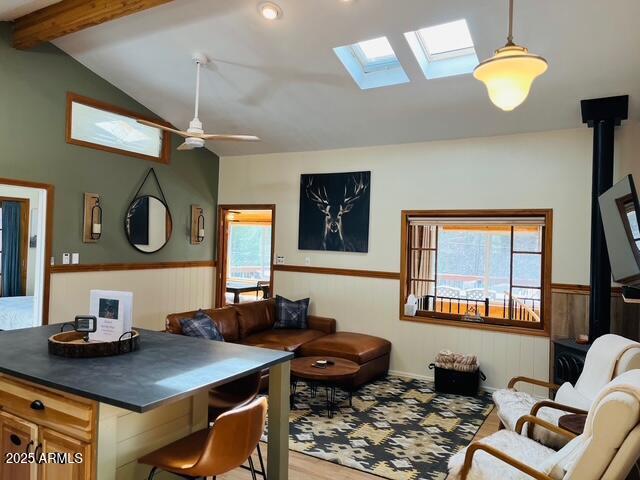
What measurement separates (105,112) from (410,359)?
4.64 metres

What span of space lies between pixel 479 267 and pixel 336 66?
3314mm

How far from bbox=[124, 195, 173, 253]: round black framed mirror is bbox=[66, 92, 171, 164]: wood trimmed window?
1.92 ft

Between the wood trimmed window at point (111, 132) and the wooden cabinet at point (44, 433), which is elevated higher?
the wood trimmed window at point (111, 132)

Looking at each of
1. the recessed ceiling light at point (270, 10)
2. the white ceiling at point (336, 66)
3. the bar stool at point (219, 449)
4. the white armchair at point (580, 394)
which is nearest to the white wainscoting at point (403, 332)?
the white armchair at point (580, 394)

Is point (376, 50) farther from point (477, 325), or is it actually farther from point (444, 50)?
point (477, 325)

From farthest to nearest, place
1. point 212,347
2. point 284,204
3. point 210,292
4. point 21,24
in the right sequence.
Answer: point 210,292
point 284,204
point 21,24
point 212,347

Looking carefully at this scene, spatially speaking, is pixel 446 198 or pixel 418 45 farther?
pixel 446 198

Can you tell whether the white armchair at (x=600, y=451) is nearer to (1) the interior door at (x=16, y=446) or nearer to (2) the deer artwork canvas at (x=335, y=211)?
(1) the interior door at (x=16, y=446)

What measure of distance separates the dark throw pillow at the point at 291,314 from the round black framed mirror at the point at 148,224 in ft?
5.98

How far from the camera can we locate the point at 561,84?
3980mm

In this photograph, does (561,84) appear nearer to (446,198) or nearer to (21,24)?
(446,198)

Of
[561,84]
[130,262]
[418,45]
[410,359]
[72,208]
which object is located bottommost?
[410,359]

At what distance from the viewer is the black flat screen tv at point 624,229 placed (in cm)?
230

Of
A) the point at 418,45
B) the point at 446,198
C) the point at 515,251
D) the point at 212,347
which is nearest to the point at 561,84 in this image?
the point at 418,45
